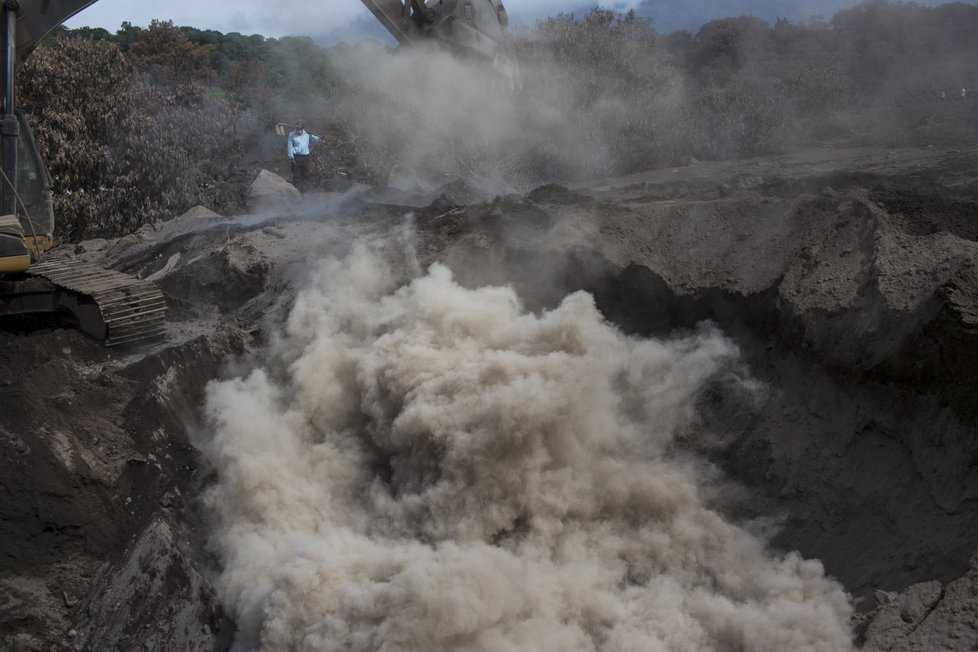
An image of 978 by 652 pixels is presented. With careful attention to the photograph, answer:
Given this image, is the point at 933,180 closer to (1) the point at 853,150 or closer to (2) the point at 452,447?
(1) the point at 853,150

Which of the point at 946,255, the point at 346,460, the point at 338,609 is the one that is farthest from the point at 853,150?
the point at 338,609

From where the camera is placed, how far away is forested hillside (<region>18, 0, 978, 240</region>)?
1379 cm

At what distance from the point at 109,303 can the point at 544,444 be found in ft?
14.5

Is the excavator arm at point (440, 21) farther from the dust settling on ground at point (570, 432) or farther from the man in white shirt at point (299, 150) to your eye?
the man in white shirt at point (299, 150)

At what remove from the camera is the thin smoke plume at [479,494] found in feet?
16.1

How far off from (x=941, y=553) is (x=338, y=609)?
3718 mm

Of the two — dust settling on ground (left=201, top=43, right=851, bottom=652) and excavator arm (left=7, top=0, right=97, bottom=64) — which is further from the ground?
excavator arm (left=7, top=0, right=97, bottom=64)

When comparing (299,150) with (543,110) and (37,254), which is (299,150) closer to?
(543,110)

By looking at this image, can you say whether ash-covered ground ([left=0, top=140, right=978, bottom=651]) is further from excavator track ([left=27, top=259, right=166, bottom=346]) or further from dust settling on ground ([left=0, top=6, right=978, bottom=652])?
excavator track ([left=27, top=259, right=166, bottom=346])

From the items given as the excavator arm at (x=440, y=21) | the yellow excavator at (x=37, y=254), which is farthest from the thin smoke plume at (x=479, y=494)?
the excavator arm at (x=440, y=21)

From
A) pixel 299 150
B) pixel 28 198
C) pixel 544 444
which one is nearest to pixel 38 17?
pixel 28 198

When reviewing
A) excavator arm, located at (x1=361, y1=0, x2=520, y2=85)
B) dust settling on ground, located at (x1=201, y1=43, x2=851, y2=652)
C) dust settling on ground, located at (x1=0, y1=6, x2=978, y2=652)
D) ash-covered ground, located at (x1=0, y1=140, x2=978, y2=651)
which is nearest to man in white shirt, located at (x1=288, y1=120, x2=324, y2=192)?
excavator arm, located at (x1=361, y1=0, x2=520, y2=85)

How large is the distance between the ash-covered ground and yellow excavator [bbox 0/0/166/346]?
0.28m

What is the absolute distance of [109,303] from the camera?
7.33 m
